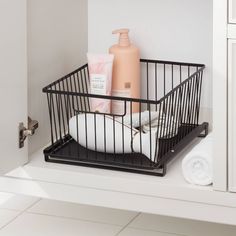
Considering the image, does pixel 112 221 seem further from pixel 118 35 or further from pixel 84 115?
pixel 118 35

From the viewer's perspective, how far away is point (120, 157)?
61.5 inches

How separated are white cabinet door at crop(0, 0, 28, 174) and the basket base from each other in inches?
4.3

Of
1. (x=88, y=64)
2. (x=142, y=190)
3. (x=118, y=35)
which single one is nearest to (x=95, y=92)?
(x=88, y=64)

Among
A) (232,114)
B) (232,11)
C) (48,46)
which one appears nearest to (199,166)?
(232,114)

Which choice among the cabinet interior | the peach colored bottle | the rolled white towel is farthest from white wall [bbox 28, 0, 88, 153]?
the rolled white towel

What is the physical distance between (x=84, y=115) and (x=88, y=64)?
0.46 feet

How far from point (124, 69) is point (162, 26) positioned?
0.49ft

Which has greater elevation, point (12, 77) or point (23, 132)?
point (12, 77)

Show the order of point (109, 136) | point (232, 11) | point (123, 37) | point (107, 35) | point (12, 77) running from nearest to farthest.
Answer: point (232, 11) < point (12, 77) < point (109, 136) < point (123, 37) < point (107, 35)

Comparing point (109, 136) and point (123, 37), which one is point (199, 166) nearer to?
point (109, 136)

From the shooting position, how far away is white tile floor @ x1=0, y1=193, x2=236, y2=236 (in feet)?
5.39

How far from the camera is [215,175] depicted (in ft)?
4.60

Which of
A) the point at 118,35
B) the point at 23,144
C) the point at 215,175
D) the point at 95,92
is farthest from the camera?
the point at 118,35

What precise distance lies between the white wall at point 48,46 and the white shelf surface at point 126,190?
0.36ft
